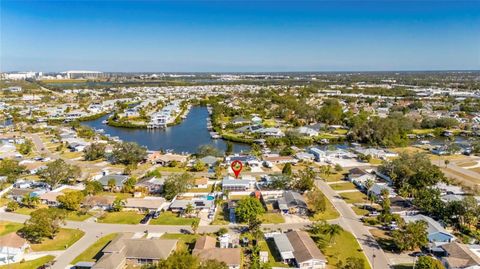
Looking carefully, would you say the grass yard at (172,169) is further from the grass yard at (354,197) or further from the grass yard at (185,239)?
the grass yard at (354,197)

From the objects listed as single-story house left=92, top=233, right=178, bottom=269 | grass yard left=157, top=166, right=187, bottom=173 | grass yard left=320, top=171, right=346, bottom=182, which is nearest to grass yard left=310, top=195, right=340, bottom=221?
grass yard left=320, top=171, right=346, bottom=182

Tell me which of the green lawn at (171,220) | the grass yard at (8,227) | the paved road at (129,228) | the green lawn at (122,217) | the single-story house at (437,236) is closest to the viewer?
the single-story house at (437,236)

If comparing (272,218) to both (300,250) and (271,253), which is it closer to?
(271,253)

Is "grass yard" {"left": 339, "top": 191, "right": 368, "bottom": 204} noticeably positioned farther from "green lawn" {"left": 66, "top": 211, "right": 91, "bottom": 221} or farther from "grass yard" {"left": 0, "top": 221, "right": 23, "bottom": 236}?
"grass yard" {"left": 0, "top": 221, "right": 23, "bottom": 236}

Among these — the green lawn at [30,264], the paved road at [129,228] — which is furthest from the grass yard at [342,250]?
the green lawn at [30,264]

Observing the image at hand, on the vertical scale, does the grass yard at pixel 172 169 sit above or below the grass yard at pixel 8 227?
above
